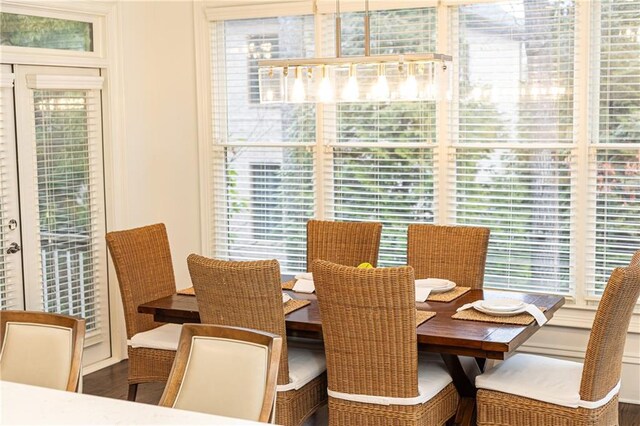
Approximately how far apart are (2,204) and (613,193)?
3.55 m

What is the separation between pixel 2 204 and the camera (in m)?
5.30

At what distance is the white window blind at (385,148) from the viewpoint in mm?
5645

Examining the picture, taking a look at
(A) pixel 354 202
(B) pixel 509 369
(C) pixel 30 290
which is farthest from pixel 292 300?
(C) pixel 30 290

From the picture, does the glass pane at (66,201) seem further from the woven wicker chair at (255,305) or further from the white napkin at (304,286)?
the woven wicker chair at (255,305)

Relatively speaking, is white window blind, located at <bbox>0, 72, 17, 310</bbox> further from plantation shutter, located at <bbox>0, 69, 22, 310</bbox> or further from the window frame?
the window frame

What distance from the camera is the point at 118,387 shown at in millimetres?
5578

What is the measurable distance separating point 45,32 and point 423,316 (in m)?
3.00

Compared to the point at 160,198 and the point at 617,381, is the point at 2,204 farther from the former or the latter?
the point at 617,381

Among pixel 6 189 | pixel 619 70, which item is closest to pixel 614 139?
pixel 619 70

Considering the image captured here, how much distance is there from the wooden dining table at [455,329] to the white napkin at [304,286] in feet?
0.14

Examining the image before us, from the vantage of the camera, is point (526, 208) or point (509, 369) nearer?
point (509, 369)

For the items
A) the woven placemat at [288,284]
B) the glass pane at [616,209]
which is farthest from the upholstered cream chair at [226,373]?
the glass pane at [616,209]

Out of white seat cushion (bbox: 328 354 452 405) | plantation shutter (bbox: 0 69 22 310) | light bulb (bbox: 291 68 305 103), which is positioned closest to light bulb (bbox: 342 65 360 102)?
light bulb (bbox: 291 68 305 103)

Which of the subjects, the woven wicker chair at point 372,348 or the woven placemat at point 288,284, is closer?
the woven wicker chair at point 372,348
